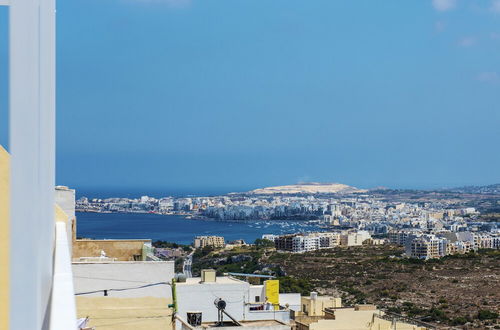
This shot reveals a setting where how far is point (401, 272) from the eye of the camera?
42688mm

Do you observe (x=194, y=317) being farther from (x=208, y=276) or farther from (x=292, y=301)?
(x=292, y=301)

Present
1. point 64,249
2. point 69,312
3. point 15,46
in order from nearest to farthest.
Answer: point 15,46, point 69,312, point 64,249

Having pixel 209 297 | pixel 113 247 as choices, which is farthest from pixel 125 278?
pixel 209 297

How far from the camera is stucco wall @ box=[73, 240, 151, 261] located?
9227 millimetres

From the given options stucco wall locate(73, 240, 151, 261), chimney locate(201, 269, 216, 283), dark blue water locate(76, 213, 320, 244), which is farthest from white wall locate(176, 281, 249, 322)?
dark blue water locate(76, 213, 320, 244)

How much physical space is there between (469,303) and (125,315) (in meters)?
27.7

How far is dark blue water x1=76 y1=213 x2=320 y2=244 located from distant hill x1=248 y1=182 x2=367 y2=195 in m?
55.2

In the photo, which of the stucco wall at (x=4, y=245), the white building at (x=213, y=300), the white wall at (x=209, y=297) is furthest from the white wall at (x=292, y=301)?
the stucco wall at (x=4, y=245)

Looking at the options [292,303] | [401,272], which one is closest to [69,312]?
[292,303]

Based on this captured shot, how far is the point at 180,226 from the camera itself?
103438 millimetres

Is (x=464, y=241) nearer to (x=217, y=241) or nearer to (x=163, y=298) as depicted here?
(x=217, y=241)

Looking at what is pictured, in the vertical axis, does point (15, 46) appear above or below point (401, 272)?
above

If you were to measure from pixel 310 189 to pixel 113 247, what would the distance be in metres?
173

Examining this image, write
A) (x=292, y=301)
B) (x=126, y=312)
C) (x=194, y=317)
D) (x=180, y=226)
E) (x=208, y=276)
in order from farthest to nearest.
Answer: (x=180, y=226) → (x=292, y=301) → (x=208, y=276) → (x=194, y=317) → (x=126, y=312)
